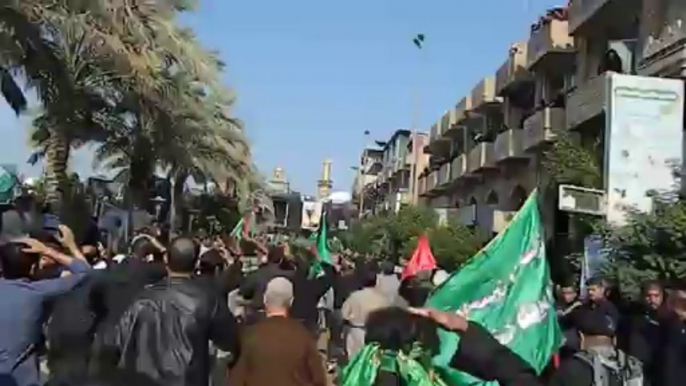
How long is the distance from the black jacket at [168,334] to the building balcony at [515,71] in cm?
3397

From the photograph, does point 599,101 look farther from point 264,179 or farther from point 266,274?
point 266,274

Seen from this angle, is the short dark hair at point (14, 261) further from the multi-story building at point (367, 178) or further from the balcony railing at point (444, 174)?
the multi-story building at point (367, 178)

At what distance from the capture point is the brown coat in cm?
623

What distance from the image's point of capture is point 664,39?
24000mm

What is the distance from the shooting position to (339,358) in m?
13.1

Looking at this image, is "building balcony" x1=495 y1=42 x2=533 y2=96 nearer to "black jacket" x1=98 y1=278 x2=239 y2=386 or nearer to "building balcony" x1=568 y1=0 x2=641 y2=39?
"building balcony" x1=568 y1=0 x2=641 y2=39

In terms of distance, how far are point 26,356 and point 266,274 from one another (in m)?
4.86

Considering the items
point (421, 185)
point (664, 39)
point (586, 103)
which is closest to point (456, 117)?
point (421, 185)

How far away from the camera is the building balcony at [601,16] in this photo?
1108 inches

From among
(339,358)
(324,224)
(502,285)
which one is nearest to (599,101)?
(324,224)

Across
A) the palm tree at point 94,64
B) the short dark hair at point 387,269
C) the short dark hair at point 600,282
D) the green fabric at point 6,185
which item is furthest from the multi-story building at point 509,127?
the short dark hair at point 387,269

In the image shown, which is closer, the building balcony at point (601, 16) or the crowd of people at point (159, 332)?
the crowd of people at point (159, 332)

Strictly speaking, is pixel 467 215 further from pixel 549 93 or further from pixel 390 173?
pixel 390 173

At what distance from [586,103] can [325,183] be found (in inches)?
4246
